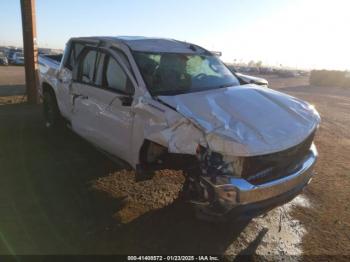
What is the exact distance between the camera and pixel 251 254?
3.62m

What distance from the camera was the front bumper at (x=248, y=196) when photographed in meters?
3.20

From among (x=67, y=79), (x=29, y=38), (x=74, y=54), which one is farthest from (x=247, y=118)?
(x=29, y=38)

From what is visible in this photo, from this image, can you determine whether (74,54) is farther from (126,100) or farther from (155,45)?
(126,100)

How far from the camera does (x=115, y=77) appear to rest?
186 inches

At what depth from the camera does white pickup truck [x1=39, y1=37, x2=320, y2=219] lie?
10.8 ft

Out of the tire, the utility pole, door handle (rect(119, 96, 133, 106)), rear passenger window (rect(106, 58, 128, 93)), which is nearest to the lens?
door handle (rect(119, 96, 133, 106))

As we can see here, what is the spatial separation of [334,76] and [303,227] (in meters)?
50.0

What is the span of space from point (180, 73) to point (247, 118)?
146 centimetres

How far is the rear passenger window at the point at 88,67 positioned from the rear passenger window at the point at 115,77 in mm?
431

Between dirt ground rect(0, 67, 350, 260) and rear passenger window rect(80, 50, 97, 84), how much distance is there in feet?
4.64

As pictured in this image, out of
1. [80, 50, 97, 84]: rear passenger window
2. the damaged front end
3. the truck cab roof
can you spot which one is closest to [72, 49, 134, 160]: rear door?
[80, 50, 97, 84]: rear passenger window

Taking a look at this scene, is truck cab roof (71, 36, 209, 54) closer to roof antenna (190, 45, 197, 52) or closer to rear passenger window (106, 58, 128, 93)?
roof antenna (190, 45, 197, 52)

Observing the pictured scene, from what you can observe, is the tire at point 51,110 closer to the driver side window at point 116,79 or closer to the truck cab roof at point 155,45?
the truck cab roof at point 155,45

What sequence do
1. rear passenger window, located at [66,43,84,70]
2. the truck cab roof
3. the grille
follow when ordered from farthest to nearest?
rear passenger window, located at [66,43,84,70]
the truck cab roof
the grille
